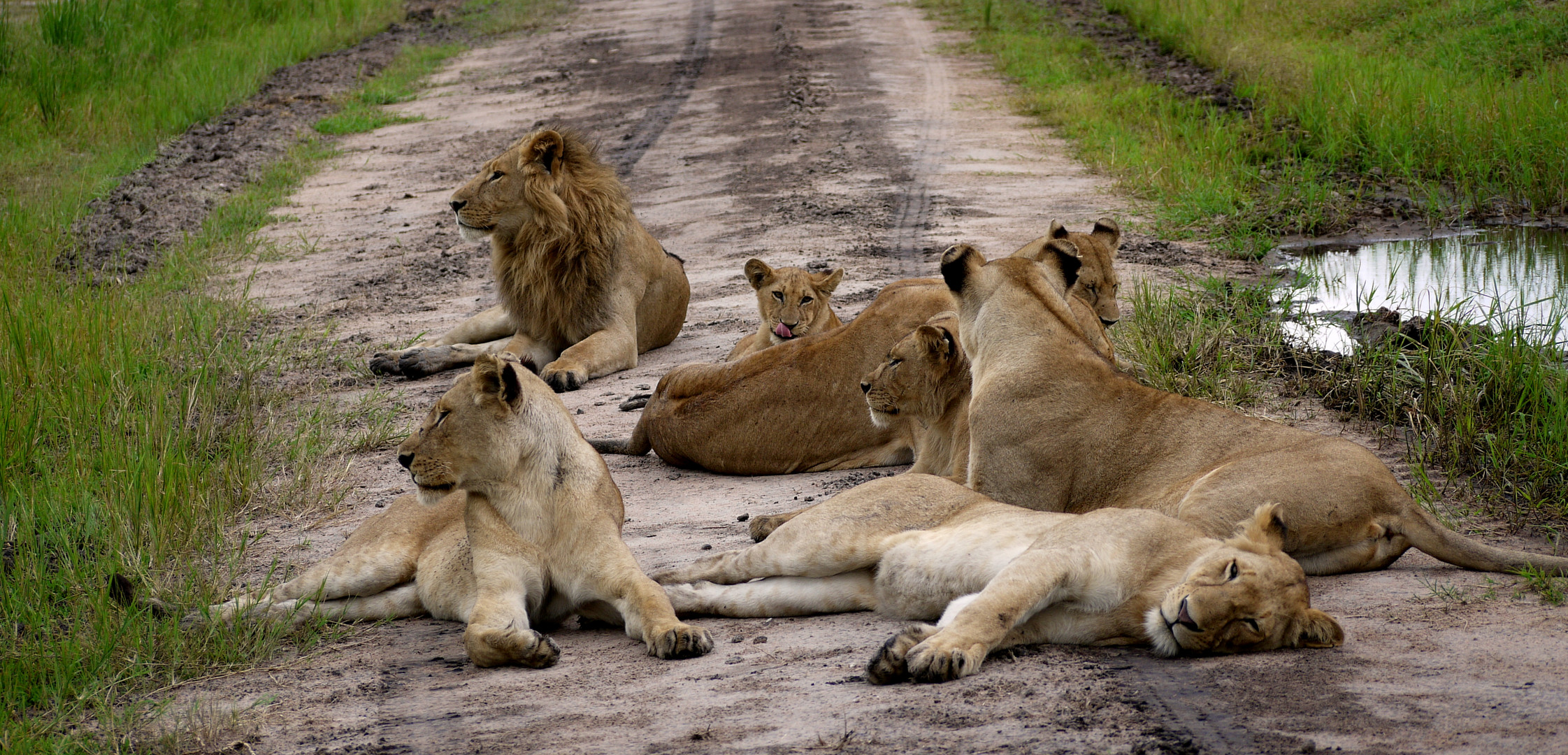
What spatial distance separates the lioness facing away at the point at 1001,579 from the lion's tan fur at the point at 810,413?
55.9 inches

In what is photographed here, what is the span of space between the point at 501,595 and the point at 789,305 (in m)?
3.51

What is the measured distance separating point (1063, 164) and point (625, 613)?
8177mm

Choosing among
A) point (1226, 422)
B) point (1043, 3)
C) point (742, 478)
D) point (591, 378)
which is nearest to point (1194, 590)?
point (1226, 422)

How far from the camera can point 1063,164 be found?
11.4 m

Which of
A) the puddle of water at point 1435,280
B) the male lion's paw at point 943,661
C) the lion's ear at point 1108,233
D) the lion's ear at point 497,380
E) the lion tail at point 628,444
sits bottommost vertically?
the lion tail at point 628,444

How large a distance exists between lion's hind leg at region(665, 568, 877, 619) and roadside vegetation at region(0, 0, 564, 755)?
110cm

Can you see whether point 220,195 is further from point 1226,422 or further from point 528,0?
point 528,0

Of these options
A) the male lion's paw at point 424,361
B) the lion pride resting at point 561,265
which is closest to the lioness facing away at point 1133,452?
the lion pride resting at point 561,265

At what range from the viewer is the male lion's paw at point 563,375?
7699 millimetres

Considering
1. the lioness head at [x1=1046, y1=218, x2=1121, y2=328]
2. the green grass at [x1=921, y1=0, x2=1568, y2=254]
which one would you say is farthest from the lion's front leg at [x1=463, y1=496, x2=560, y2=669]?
the green grass at [x1=921, y1=0, x2=1568, y2=254]

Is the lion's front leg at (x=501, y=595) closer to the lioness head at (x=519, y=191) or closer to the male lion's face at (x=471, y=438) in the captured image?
the male lion's face at (x=471, y=438)

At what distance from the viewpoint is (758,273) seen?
765 centimetres

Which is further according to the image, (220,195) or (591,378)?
(220,195)

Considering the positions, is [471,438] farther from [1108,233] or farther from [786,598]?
[1108,233]
